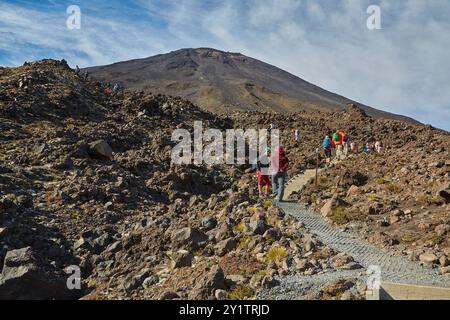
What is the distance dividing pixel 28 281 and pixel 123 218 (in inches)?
202

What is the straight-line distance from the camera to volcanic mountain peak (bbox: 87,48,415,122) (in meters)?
78.4

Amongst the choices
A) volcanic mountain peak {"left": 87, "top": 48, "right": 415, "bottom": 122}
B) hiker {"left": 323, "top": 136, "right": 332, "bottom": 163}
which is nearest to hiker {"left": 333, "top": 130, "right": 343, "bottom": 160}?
hiker {"left": 323, "top": 136, "right": 332, "bottom": 163}

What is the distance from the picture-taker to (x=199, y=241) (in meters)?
9.20

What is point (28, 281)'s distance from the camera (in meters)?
7.96

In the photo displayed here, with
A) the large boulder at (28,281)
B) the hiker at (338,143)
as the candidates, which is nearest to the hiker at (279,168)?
the large boulder at (28,281)

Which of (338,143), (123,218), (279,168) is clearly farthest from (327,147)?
(123,218)

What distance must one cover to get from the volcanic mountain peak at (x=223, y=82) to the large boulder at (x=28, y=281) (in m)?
54.4

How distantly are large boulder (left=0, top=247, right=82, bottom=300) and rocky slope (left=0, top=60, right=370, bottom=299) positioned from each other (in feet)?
0.06

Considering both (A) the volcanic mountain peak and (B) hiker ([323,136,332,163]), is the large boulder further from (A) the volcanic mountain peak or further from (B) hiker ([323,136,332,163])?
(A) the volcanic mountain peak

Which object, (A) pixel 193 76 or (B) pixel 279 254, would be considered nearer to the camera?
(B) pixel 279 254

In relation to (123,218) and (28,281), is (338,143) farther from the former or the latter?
(28,281)
